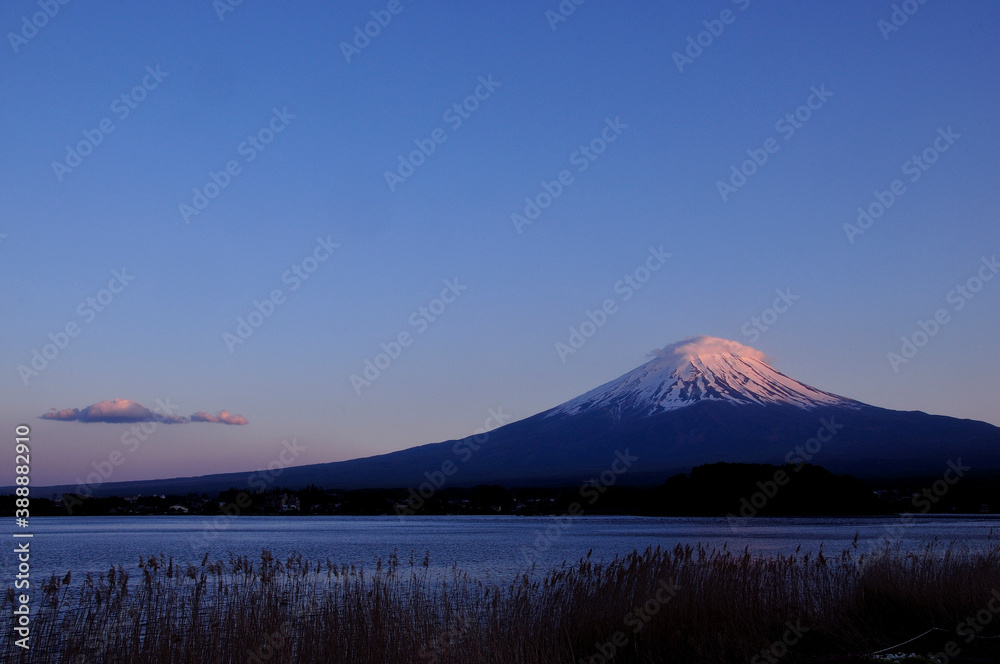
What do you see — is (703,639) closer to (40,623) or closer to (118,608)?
(118,608)

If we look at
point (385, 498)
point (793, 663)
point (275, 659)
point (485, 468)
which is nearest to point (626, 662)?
point (793, 663)

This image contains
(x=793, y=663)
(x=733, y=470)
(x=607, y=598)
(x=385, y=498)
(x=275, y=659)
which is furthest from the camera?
(x=385, y=498)

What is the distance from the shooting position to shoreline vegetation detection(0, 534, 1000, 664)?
788 cm

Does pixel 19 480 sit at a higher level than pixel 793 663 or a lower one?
higher

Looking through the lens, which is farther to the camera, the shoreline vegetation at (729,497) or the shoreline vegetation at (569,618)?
the shoreline vegetation at (729,497)

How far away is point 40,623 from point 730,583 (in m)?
7.17

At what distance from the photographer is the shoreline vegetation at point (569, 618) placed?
310 inches

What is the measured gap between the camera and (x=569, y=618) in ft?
31.3

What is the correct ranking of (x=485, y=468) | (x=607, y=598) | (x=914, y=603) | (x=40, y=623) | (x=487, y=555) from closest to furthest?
(x=40, y=623) → (x=607, y=598) → (x=914, y=603) → (x=487, y=555) → (x=485, y=468)

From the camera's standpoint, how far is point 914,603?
36.9 feet

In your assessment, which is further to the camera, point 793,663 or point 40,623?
point 793,663

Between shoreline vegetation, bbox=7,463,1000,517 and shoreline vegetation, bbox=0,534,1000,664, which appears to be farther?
shoreline vegetation, bbox=7,463,1000,517

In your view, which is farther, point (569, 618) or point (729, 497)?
point (729, 497)

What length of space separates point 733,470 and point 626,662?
6584 cm
